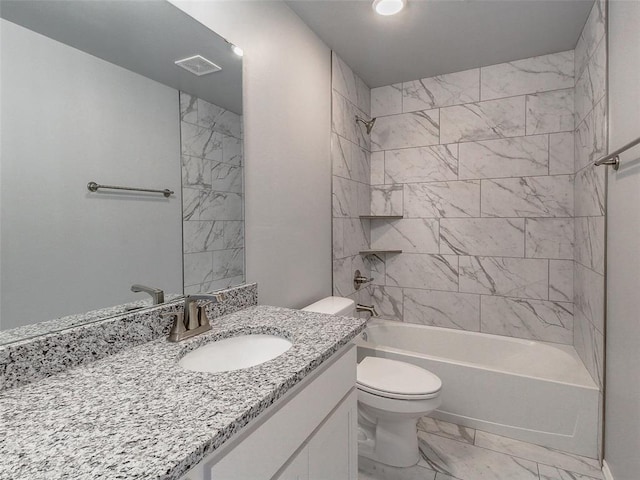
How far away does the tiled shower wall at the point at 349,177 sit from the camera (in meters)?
2.42

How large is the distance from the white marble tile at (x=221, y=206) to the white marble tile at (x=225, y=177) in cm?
2

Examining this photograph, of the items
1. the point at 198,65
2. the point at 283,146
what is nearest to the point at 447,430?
the point at 283,146

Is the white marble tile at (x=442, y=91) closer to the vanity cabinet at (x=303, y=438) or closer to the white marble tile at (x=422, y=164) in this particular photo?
the white marble tile at (x=422, y=164)

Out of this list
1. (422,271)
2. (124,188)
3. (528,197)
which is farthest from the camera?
(422,271)

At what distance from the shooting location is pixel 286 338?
1193 mm

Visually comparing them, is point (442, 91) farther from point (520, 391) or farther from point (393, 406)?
point (393, 406)

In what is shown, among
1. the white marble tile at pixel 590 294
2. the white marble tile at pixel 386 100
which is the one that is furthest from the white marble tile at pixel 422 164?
the white marble tile at pixel 590 294

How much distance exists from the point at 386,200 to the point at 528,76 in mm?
1371

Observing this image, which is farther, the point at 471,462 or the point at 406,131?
the point at 406,131

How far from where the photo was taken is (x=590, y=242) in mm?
1917

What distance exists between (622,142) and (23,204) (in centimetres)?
216

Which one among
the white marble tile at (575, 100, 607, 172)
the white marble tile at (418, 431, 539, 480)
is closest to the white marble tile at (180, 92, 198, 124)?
the white marble tile at (575, 100, 607, 172)

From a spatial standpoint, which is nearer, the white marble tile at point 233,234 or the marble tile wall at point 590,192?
the white marble tile at point 233,234

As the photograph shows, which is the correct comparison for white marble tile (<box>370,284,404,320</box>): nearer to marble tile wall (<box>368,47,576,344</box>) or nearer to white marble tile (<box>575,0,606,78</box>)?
marble tile wall (<box>368,47,576,344</box>)
